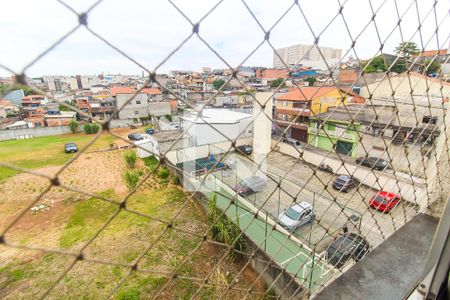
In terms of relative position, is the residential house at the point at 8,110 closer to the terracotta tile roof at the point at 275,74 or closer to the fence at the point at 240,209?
the fence at the point at 240,209

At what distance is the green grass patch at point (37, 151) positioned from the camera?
8.12m

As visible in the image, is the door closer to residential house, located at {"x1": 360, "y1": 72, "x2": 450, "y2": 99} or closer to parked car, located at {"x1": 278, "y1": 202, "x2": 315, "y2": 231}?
parked car, located at {"x1": 278, "y1": 202, "x2": 315, "y2": 231}

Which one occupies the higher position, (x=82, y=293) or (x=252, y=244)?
(x=252, y=244)

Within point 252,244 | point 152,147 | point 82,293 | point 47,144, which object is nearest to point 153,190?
point 152,147

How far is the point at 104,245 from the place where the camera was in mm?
3982

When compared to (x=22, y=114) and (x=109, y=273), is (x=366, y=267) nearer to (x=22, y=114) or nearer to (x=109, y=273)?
(x=109, y=273)

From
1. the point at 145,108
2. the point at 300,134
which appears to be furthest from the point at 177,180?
the point at 145,108

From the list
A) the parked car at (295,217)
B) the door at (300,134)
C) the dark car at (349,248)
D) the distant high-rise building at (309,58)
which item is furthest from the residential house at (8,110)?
the dark car at (349,248)

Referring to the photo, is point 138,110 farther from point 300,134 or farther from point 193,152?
point 300,134

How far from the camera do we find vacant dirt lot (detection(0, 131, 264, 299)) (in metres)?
3.08

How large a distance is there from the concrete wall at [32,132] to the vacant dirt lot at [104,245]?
6.36m

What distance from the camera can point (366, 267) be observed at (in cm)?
61

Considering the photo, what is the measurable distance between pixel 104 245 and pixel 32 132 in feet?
38.1

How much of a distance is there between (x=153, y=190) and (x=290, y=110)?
5.06 m
